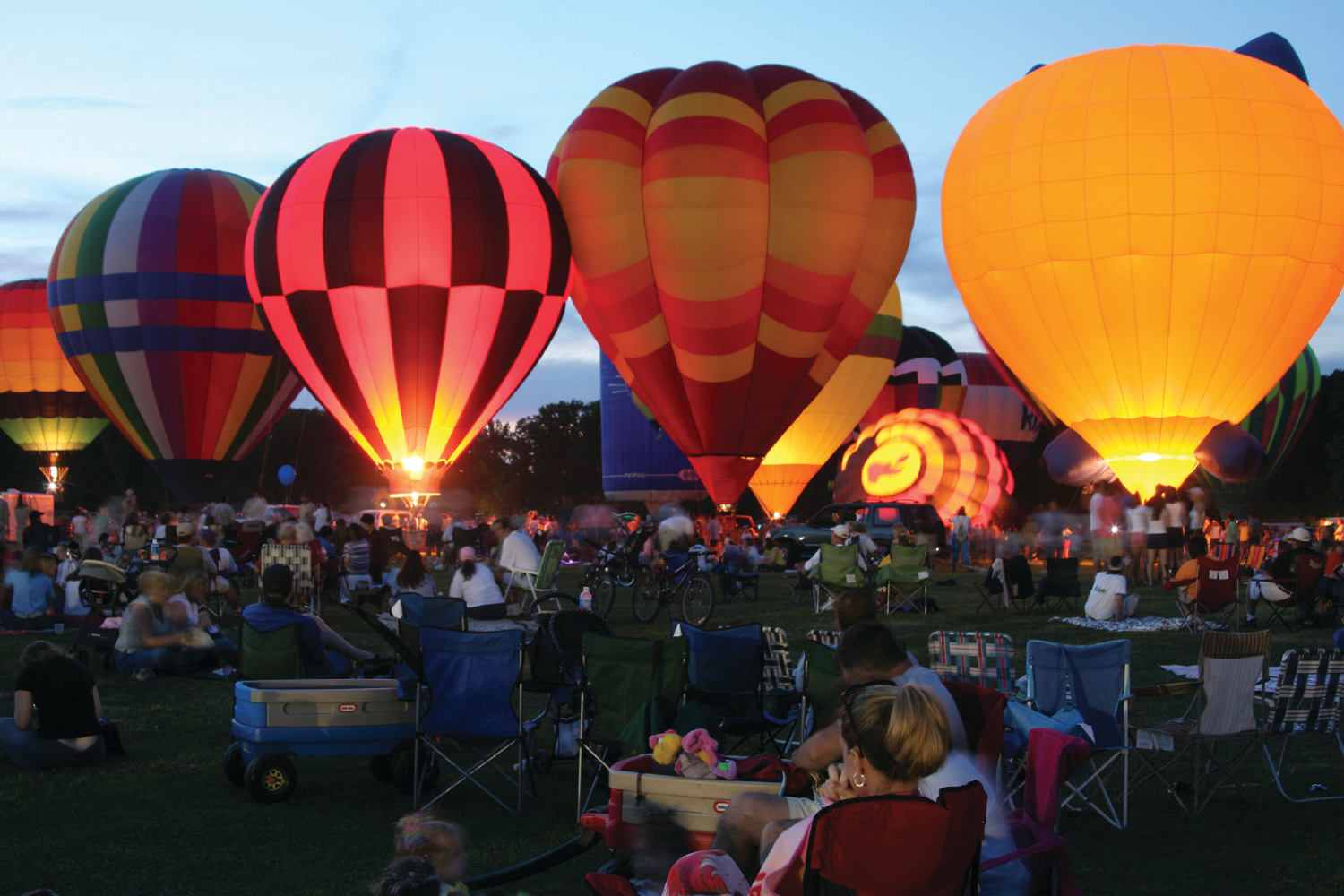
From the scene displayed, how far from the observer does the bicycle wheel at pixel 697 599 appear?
42.1 feet

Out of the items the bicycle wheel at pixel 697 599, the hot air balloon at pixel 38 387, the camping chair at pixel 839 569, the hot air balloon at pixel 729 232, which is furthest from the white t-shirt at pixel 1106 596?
the hot air balloon at pixel 38 387

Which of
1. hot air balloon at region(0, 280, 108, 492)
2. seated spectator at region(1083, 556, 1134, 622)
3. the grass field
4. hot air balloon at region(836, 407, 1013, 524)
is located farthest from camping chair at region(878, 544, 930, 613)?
hot air balloon at region(0, 280, 108, 492)

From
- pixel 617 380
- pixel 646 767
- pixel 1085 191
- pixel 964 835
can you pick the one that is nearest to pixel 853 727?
pixel 964 835

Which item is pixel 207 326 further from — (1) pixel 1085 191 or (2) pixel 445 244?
(1) pixel 1085 191

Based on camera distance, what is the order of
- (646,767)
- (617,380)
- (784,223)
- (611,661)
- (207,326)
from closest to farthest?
(646,767)
(611,661)
(784,223)
(207,326)
(617,380)

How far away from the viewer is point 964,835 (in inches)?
104

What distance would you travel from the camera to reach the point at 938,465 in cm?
2483

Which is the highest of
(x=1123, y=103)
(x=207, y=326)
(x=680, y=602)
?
(x=1123, y=103)

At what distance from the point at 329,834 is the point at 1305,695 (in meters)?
4.11

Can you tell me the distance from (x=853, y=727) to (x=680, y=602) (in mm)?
10656

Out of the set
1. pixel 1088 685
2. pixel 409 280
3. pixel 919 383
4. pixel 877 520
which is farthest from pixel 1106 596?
pixel 919 383

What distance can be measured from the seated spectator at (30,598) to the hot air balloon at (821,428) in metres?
17.8

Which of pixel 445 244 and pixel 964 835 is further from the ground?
pixel 445 244

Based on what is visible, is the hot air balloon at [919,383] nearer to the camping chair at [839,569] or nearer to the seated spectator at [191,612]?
the camping chair at [839,569]
